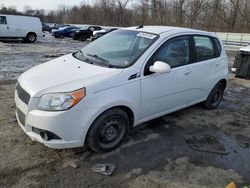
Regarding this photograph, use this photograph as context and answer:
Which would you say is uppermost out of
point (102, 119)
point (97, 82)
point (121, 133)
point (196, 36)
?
point (196, 36)

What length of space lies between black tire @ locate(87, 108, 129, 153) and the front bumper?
0.15 meters

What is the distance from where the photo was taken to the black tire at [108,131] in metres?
3.07

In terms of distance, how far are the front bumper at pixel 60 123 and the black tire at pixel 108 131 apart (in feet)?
0.49

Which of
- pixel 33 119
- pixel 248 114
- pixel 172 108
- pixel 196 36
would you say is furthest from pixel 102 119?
pixel 248 114

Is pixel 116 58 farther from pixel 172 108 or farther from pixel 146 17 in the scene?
pixel 146 17

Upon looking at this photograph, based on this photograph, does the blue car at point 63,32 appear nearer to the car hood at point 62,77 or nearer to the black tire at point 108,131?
the car hood at point 62,77

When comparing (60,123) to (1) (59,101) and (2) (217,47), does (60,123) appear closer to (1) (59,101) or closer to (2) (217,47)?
(1) (59,101)


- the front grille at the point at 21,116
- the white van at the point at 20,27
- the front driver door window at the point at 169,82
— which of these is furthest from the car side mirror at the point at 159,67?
Result: the white van at the point at 20,27

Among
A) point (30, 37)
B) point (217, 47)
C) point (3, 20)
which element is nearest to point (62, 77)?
point (217, 47)

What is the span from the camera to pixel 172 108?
162 inches

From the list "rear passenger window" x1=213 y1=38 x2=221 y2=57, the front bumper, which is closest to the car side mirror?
the front bumper

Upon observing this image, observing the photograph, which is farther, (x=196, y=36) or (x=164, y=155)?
(x=196, y=36)

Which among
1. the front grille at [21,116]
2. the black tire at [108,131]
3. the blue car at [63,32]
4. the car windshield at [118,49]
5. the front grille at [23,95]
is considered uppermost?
the car windshield at [118,49]

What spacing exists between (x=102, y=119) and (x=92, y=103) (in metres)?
0.30
